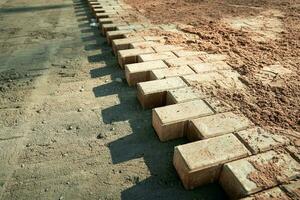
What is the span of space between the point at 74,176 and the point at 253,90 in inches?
80.1

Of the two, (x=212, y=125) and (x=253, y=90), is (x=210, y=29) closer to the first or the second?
(x=253, y=90)

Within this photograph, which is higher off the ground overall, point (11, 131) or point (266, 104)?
point (266, 104)

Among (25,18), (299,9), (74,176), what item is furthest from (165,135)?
(25,18)

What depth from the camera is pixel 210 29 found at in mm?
4867

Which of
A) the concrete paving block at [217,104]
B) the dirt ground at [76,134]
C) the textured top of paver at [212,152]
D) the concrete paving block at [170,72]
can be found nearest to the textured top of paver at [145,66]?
the concrete paving block at [170,72]

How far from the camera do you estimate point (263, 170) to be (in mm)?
1990

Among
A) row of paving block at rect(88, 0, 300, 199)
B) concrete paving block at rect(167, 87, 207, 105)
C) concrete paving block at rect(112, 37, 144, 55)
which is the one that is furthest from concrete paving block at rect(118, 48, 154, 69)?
concrete paving block at rect(167, 87, 207, 105)

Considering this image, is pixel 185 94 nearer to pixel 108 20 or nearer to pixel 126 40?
pixel 126 40

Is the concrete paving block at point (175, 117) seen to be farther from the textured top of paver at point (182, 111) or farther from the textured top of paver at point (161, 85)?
the textured top of paver at point (161, 85)

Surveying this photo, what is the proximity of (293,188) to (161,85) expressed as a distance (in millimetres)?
1661

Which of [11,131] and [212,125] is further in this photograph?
[11,131]

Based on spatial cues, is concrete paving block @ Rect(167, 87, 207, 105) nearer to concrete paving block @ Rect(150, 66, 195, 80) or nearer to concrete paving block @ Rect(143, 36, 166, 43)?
concrete paving block @ Rect(150, 66, 195, 80)

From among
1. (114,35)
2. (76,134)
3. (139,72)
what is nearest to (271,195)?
(76,134)

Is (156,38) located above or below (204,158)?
above
